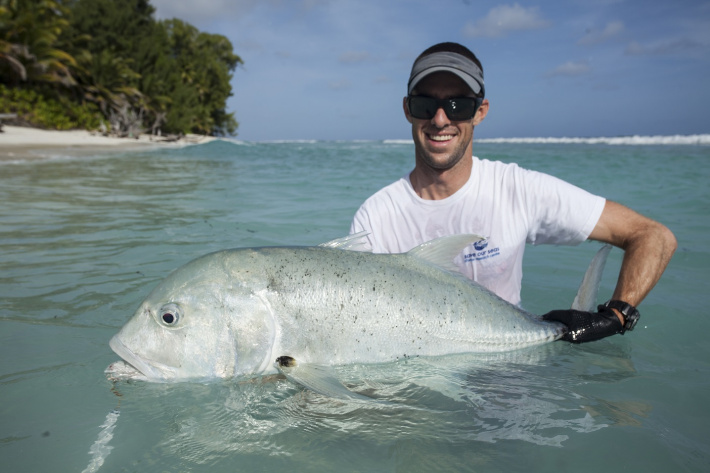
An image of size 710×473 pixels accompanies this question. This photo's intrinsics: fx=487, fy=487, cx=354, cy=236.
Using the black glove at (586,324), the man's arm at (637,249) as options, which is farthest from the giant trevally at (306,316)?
the man's arm at (637,249)

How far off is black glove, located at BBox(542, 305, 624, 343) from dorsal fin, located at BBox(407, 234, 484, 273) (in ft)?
2.37

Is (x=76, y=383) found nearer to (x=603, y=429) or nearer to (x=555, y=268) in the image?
(x=603, y=429)

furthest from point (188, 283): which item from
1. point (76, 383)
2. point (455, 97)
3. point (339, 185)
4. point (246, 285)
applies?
point (339, 185)

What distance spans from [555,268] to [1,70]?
31.1 metres

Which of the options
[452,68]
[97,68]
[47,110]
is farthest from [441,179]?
[97,68]

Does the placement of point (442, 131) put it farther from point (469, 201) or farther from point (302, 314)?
point (302, 314)

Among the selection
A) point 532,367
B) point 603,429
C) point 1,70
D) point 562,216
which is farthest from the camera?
point 1,70

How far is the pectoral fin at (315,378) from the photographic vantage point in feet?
6.68

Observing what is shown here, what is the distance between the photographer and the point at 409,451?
1.98m

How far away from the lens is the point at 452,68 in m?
3.19

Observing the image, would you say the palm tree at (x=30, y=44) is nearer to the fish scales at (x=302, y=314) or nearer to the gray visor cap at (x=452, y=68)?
the gray visor cap at (x=452, y=68)

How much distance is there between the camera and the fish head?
2.18m

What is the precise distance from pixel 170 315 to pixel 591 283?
2.29m

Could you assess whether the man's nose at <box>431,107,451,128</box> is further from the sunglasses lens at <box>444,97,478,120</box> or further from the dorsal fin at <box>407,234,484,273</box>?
the dorsal fin at <box>407,234,484,273</box>
